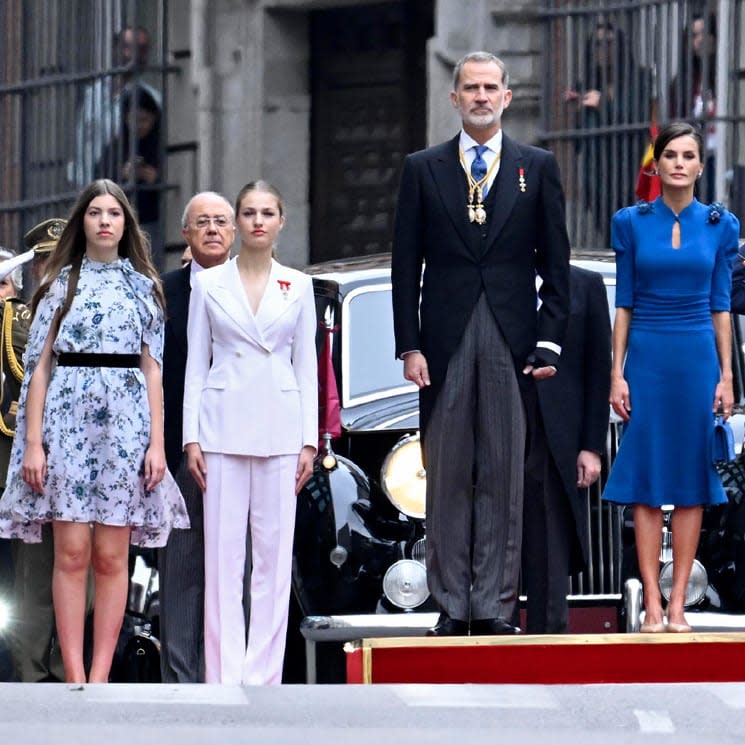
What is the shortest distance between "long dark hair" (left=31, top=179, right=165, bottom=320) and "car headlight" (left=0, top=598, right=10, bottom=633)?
1472 mm

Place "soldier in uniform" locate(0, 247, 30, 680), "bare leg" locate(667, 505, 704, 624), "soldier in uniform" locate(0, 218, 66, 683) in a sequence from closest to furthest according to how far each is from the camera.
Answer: "bare leg" locate(667, 505, 704, 624), "soldier in uniform" locate(0, 218, 66, 683), "soldier in uniform" locate(0, 247, 30, 680)

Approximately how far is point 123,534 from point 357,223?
35.9 ft

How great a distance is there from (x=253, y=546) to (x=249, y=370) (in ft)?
2.01

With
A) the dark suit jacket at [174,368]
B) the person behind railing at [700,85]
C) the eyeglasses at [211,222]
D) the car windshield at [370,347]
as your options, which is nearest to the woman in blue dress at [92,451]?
the dark suit jacket at [174,368]

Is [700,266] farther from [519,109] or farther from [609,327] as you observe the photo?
[519,109]

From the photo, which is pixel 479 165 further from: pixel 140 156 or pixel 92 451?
pixel 140 156

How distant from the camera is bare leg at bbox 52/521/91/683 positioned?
9391mm

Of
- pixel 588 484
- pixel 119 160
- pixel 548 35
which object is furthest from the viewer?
pixel 119 160

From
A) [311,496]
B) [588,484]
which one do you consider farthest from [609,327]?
[311,496]

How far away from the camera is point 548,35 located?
722 inches

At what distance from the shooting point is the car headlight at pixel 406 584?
10297 mm

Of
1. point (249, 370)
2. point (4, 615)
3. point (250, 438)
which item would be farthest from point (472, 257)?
point (4, 615)

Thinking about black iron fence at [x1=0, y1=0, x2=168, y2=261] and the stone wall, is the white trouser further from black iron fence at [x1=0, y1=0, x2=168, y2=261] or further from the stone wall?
the stone wall

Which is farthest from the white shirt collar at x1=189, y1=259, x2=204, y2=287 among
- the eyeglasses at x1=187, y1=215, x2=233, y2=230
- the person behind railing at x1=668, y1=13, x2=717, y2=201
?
the person behind railing at x1=668, y1=13, x2=717, y2=201
